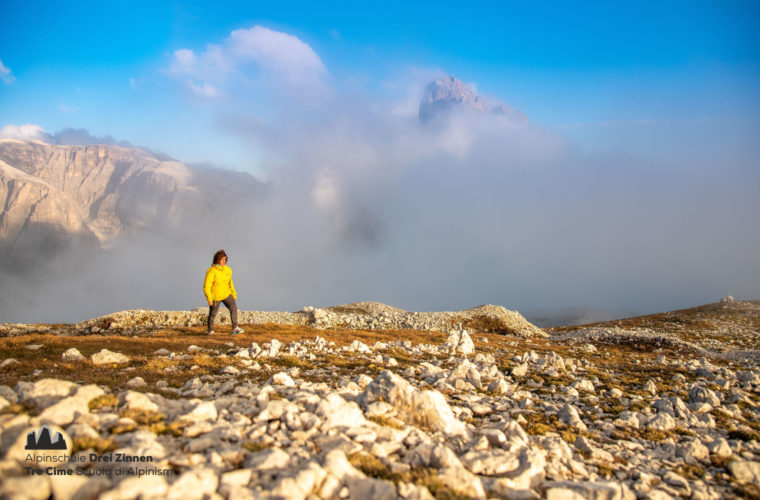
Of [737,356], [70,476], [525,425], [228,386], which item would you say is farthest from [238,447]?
[737,356]

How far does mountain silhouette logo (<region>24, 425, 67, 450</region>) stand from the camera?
502cm

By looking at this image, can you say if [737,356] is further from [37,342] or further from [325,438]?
[37,342]

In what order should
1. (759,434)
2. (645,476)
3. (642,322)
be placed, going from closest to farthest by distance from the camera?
(645,476) → (759,434) → (642,322)

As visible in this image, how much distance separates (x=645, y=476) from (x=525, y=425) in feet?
8.71

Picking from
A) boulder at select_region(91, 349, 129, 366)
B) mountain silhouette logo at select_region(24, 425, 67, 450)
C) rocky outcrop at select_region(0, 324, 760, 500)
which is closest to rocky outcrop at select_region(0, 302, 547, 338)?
boulder at select_region(91, 349, 129, 366)

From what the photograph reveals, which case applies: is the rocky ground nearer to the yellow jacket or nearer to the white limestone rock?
the white limestone rock

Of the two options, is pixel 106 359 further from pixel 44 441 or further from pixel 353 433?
pixel 353 433

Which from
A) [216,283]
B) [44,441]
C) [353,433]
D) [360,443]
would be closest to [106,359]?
[216,283]

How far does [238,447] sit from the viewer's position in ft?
19.0

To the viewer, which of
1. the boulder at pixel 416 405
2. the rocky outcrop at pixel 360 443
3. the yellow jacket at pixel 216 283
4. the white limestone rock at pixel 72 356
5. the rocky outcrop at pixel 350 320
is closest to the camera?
the rocky outcrop at pixel 360 443

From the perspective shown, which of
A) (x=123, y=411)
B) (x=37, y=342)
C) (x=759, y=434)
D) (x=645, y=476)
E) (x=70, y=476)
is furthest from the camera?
(x=37, y=342)

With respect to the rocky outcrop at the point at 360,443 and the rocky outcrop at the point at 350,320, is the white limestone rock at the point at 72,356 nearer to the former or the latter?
the rocky outcrop at the point at 360,443

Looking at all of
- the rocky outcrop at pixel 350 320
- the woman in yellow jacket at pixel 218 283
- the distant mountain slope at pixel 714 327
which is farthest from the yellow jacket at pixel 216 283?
the distant mountain slope at pixel 714 327

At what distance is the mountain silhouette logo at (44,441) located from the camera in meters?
5.02
